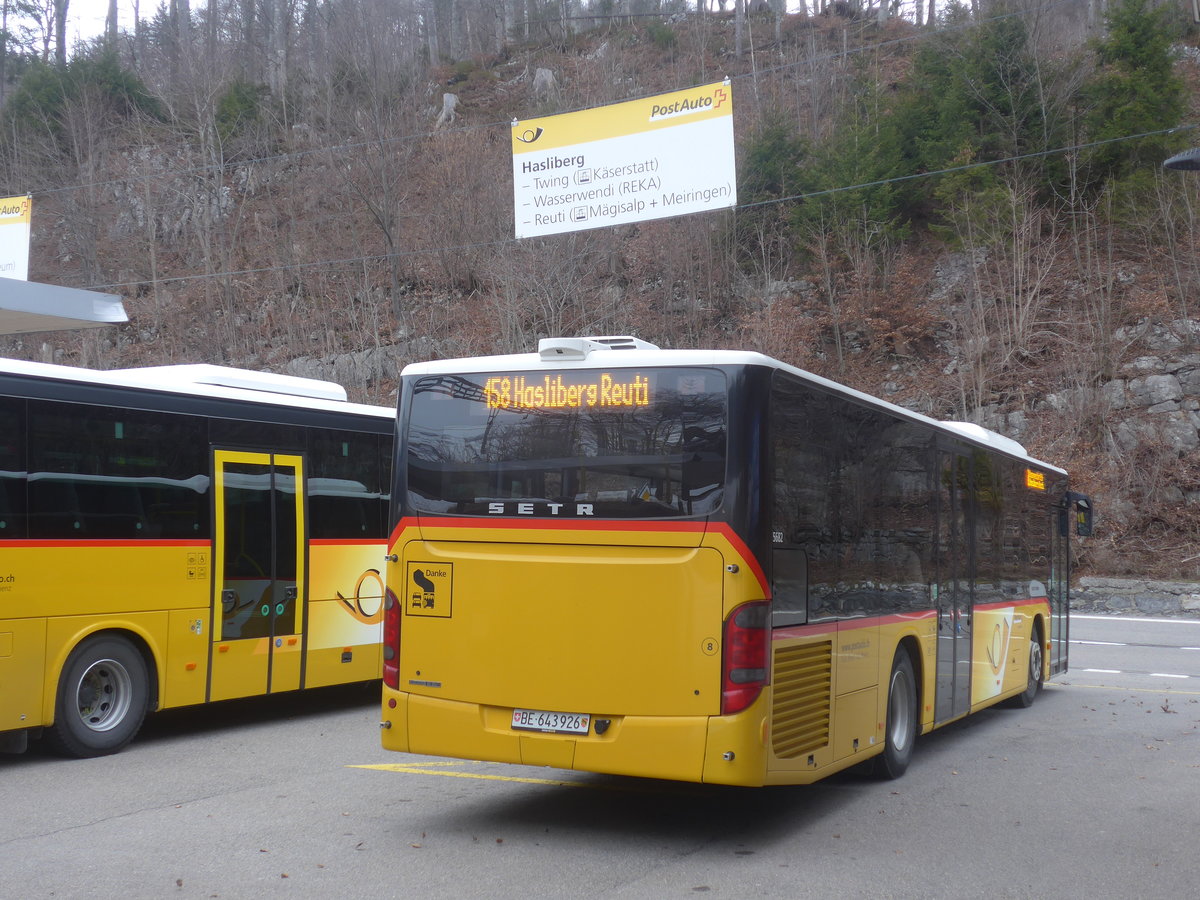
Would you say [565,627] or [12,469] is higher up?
[12,469]

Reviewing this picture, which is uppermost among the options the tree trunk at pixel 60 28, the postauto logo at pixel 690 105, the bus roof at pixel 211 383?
the tree trunk at pixel 60 28

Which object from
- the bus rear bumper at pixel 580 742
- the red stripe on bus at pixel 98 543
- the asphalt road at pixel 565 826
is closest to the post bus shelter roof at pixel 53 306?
the red stripe on bus at pixel 98 543

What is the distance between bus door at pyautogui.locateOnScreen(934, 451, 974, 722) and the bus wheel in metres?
0.72

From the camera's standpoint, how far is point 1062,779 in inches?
372

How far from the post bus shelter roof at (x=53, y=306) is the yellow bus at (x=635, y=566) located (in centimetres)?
1061

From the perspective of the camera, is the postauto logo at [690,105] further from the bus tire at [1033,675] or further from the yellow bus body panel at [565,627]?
the yellow bus body panel at [565,627]

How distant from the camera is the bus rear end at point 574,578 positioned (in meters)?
6.73

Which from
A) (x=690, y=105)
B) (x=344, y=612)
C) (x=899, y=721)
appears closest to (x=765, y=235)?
(x=690, y=105)

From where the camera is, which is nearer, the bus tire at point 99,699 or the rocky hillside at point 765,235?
the bus tire at point 99,699

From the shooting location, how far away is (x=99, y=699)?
10.1 meters

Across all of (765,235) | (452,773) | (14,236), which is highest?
(765,235)

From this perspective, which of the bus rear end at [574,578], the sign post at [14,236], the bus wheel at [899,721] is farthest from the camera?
the sign post at [14,236]

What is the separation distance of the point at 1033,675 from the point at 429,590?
9.40m

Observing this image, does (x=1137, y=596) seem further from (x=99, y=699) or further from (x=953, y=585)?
(x=99, y=699)
